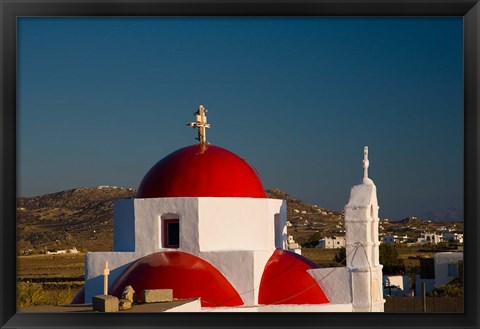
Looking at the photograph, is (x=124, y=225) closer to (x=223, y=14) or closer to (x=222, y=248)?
(x=222, y=248)

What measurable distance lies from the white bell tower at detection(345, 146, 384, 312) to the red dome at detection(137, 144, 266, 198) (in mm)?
1753

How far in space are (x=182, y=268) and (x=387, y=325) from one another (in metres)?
7.21

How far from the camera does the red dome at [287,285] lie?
1391 cm

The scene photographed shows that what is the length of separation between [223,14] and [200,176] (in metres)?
7.72

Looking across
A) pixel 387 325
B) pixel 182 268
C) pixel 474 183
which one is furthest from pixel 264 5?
pixel 182 268

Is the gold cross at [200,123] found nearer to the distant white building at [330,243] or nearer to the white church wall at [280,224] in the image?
the white church wall at [280,224]

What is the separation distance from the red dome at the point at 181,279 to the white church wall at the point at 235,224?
1.53 ft

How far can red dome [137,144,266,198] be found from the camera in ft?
47.6

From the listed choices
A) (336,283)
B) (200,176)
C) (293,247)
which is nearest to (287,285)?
(336,283)

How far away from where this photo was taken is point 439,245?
161ft

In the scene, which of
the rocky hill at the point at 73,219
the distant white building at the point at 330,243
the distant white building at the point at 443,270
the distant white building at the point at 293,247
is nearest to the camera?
the distant white building at the point at 293,247

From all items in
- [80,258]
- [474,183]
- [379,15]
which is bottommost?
[80,258]

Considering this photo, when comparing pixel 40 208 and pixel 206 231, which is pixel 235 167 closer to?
pixel 206 231

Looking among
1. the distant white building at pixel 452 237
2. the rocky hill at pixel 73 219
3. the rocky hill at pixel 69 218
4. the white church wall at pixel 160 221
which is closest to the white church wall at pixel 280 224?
the white church wall at pixel 160 221
